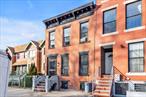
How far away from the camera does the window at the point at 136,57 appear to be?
1934 cm

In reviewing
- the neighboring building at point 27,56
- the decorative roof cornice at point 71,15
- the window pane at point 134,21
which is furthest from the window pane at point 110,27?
the neighboring building at point 27,56

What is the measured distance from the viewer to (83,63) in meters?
25.4

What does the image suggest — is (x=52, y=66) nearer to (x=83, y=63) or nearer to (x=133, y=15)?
(x=83, y=63)

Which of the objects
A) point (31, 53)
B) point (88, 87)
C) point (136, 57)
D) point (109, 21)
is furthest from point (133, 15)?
point (31, 53)

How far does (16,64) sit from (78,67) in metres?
29.7

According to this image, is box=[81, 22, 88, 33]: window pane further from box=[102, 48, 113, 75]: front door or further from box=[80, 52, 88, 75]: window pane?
box=[102, 48, 113, 75]: front door

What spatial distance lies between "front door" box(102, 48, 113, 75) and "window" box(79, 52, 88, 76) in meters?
2.17

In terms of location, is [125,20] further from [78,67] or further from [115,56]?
[78,67]

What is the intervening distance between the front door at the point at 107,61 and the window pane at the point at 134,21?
116 inches

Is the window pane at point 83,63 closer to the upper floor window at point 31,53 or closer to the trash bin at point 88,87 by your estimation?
the trash bin at point 88,87

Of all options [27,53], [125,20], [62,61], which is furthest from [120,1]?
[27,53]

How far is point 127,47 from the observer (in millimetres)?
20469

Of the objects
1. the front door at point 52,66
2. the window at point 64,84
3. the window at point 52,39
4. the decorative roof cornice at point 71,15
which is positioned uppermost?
the decorative roof cornice at point 71,15

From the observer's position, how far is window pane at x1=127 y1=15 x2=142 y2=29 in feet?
65.5
